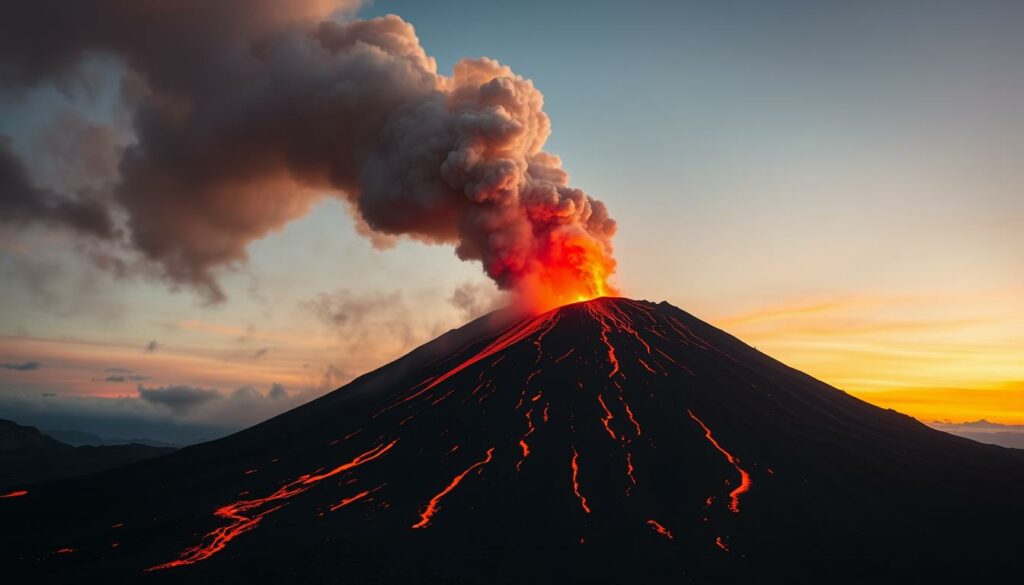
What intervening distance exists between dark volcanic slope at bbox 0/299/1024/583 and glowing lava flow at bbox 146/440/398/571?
0.22 metres

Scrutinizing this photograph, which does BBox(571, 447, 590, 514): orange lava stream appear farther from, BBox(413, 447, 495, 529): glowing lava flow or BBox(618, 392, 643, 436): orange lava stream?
BBox(413, 447, 495, 529): glowing lava flow

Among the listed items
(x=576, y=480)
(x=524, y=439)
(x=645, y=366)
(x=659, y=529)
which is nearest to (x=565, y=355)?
(x=645, y=366)

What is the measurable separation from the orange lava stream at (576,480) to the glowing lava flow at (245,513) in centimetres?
1632

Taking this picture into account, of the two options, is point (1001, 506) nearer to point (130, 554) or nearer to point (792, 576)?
point (792, 576)

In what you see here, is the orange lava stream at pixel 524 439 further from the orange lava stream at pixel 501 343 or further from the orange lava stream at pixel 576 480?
the orange lava stream at pixel 501 343

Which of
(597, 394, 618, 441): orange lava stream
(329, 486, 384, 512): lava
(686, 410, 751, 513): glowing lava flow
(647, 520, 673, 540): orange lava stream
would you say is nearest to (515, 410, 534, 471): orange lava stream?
(597, 394, 618, 441): orange lava stream

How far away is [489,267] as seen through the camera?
87625 mm

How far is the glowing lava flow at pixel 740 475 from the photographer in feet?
157

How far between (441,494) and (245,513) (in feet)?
45.4

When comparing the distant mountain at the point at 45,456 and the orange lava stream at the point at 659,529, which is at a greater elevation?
the distant mountain at the point at 45,456

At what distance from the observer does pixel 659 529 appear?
43812mm

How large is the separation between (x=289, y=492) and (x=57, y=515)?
19843 millimetres

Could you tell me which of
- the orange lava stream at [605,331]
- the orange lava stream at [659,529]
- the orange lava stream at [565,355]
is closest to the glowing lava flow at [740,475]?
the orange lava stream at [659,529]

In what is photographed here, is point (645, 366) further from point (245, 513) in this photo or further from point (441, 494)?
point (245, 513)
